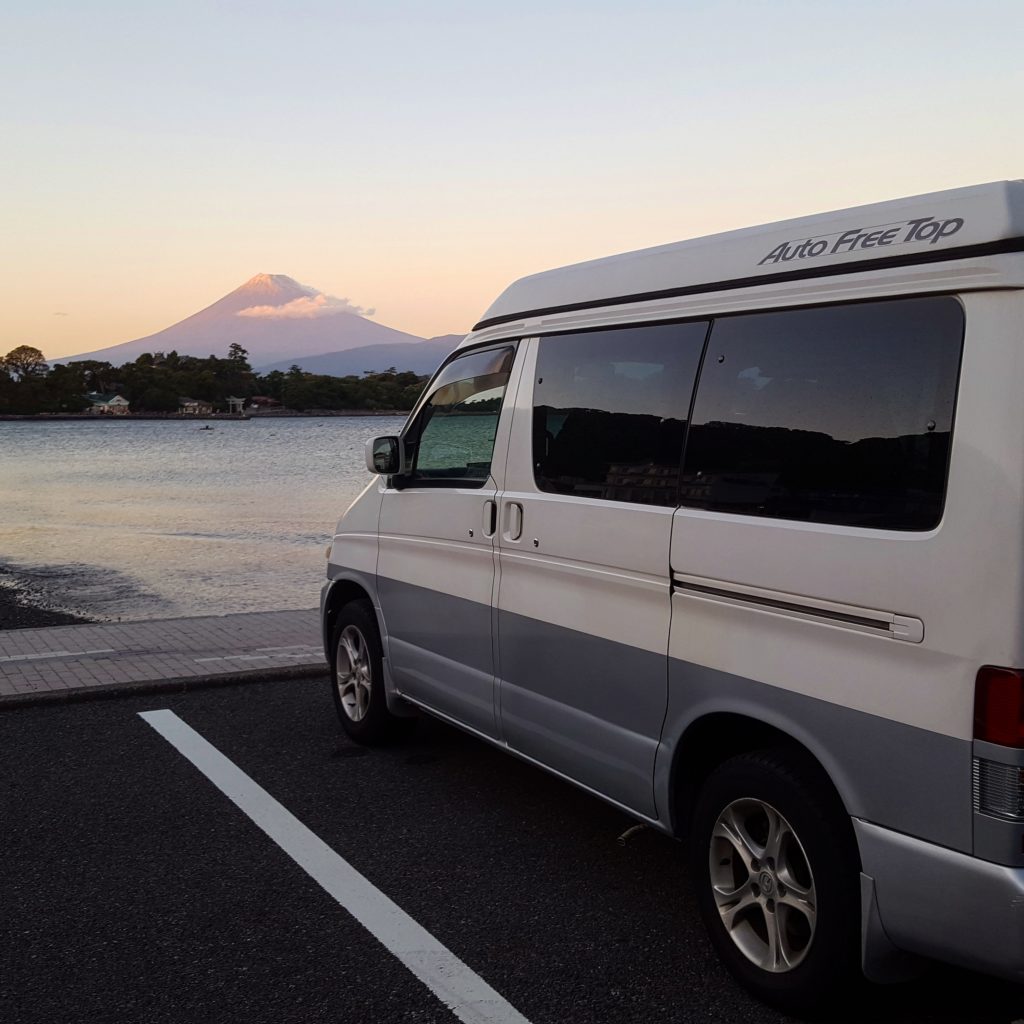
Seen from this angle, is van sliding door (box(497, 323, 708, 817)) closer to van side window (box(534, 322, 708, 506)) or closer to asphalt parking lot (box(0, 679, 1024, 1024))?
van side window (box(534, 322, 708, 506))

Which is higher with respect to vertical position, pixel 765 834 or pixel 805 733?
pixel 805 733

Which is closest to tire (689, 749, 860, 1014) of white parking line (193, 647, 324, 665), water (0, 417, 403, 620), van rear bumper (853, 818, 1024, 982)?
van rear bumper (853, 818, 1024, 982)

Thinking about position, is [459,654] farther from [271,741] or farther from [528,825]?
[271,741]

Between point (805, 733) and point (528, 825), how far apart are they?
2.10m

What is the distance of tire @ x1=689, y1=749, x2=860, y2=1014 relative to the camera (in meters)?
3.04

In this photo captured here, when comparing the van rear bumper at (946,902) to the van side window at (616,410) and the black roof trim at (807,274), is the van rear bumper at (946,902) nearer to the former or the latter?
the van side window at (616,410)

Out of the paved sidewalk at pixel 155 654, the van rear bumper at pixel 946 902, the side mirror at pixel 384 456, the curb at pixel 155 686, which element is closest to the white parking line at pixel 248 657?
the paved sidewalk at pixel 155 654

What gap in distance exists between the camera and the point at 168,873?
14.4 feet

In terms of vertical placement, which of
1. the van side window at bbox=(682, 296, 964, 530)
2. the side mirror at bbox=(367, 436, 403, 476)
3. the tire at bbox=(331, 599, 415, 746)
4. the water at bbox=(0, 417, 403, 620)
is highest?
the van side window at bbox=(682, 296, 964, 530)

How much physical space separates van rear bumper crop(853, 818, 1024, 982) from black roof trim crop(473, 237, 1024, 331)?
4.65 ft

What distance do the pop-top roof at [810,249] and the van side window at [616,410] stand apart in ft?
0.52

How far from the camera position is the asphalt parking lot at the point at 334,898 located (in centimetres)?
340

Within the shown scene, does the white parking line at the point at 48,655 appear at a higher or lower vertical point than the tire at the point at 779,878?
lower

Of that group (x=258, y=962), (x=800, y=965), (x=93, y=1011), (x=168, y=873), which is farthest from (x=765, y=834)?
(x=168, y=873)
